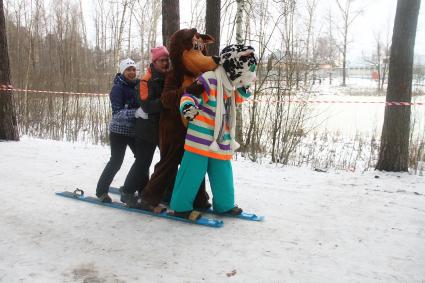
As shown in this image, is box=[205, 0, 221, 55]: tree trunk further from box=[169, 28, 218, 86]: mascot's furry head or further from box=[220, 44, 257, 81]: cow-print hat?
box=[220, 44, 257, 81]: cow-print hat

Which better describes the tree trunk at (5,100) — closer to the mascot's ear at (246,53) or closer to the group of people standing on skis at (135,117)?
the group of people standing on skis at (135,117)

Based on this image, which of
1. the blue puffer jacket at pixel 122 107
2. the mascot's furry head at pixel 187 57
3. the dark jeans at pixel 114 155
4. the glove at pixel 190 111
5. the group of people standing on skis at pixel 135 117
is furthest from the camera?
the dark jeans at pixel 114 155

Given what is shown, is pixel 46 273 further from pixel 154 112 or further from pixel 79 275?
pixel 154 112

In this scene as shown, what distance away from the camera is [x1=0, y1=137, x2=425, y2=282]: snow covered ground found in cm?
267

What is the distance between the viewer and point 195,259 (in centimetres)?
286

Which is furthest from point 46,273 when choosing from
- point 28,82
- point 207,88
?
point 28,82

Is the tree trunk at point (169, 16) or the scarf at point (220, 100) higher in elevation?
the tree trunk at point (169, 16)

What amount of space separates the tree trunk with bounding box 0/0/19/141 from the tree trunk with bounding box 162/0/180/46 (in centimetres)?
316

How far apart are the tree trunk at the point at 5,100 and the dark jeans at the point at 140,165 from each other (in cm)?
448

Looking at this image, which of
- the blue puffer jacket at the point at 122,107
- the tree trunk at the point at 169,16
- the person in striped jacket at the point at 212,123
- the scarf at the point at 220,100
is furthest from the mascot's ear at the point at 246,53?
the tree trunk at the point at 169,16

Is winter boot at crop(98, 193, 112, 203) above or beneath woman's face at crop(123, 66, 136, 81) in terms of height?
beneath

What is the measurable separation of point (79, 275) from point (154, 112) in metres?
1.55

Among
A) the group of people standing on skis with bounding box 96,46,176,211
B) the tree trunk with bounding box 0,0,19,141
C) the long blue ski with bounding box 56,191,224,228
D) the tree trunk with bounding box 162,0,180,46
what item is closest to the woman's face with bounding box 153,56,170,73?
the group of people standing on skis with bounding box 96,46,176,211

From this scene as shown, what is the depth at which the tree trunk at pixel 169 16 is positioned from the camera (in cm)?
638
